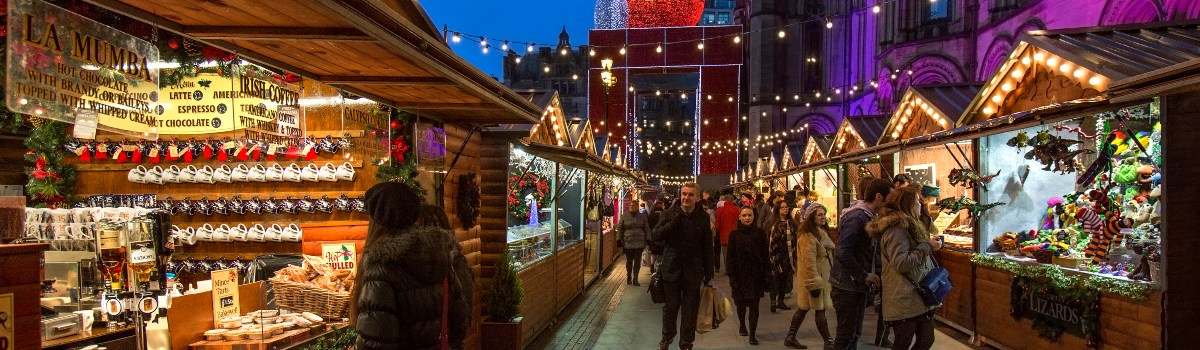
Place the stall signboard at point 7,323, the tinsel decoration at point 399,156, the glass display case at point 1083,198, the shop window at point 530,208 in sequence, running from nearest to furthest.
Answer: the stall signboard at point 7,323, the tinsel decoration at point 399,156, the glass display case at point 1083,198, the shop window at point 530,208

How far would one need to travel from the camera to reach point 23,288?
9.20 ft

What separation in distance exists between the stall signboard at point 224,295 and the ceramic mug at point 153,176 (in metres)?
3.93

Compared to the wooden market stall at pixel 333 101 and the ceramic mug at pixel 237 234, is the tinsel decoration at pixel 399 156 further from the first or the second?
the ceramic mug at pixel 237 234

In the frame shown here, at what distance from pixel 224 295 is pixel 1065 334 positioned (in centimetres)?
682

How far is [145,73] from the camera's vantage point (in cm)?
352

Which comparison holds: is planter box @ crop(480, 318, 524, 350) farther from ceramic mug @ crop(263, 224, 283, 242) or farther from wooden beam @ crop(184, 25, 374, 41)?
wooden beam @ crop(184, 25, 374, 41)

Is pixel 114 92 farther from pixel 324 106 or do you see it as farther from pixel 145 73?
pixel 324 106

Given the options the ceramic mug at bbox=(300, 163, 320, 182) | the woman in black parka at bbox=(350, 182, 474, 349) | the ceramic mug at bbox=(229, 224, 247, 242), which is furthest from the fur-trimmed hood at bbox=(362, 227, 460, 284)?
the ceramic mug at bbox=(229, 224, 247, 242)

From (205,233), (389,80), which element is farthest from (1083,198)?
(205,233)

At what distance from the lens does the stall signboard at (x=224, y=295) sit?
4.53 m

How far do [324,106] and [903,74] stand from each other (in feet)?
86.2

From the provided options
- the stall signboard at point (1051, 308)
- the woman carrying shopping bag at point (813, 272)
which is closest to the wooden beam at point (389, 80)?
the woman carrying shopping bag at point (813, 272)

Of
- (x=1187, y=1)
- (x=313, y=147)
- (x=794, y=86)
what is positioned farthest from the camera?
(x=794, y=86)

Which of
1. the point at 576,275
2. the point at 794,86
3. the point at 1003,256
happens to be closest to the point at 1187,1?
the point at 1003,256
